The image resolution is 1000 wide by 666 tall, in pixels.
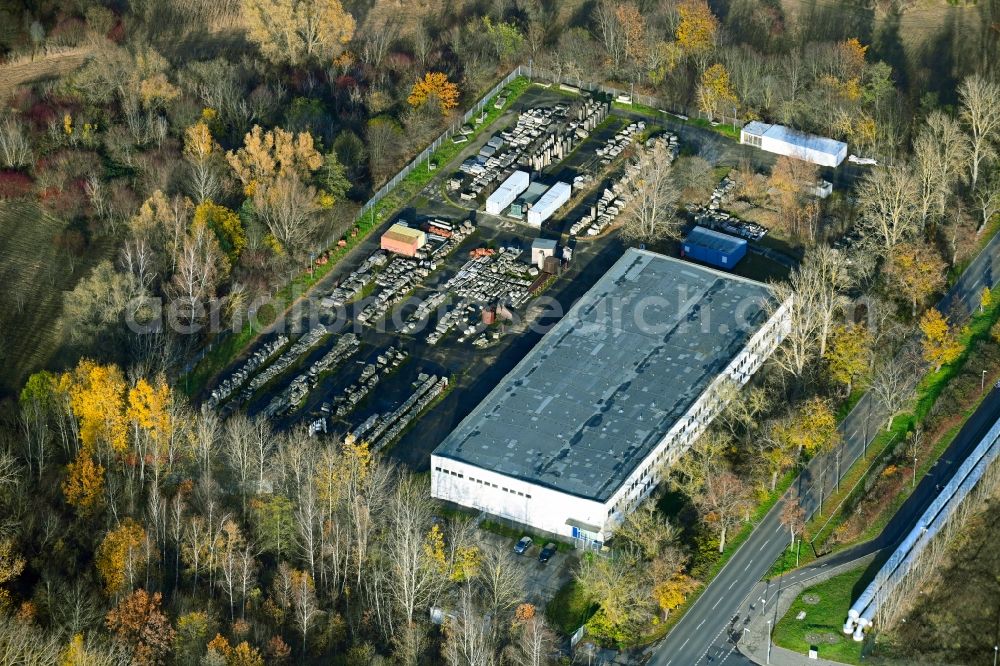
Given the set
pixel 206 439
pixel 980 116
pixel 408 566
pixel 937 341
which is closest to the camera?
pixel 408 566

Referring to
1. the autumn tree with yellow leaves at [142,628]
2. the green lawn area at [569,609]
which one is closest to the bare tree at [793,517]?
the green lawn area at [569,609]

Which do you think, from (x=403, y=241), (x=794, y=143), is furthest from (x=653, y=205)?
(x=403, y=241)

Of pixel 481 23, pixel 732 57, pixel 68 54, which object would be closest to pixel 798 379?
pixel 732 57

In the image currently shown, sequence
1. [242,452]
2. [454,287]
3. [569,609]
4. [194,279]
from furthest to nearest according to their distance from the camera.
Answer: [454,287] < [194,279] < [242,452] < [569,609]

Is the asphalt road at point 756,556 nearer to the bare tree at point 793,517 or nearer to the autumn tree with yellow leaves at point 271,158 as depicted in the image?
the bare tree at point 793,517

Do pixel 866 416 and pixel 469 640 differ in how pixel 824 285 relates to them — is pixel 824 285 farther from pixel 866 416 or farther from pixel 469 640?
pixel 469 640

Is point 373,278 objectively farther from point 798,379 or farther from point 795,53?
point 795,53
